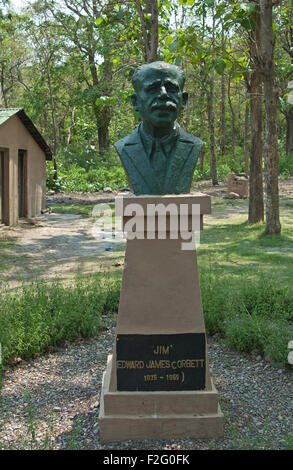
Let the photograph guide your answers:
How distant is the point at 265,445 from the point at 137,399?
97cm

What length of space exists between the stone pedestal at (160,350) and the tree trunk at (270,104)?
20.3 feet

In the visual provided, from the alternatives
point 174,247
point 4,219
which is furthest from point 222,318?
point 4,219

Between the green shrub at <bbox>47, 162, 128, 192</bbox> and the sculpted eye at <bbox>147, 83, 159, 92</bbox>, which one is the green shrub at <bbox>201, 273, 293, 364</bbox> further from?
the green shrub at <bbox>47, 162, 128, 192</bbox>

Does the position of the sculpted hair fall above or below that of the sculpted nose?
above

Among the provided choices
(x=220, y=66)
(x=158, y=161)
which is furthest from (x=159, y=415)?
(x=220, y=66)

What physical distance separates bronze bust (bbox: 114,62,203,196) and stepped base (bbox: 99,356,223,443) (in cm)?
155

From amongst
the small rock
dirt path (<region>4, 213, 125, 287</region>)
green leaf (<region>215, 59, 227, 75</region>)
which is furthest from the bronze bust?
the small rock

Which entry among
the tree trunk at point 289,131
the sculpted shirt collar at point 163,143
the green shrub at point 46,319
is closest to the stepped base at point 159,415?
the green shrub at point 46,319

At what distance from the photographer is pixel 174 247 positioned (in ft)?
11.1

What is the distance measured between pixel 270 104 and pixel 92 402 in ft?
22.7

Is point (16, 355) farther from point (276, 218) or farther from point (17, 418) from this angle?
point (276, 218)

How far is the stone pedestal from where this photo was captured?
3400mm

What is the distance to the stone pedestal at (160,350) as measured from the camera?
3.40 m
